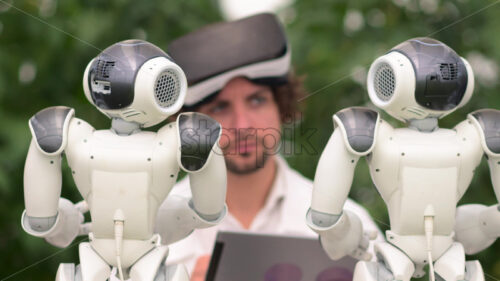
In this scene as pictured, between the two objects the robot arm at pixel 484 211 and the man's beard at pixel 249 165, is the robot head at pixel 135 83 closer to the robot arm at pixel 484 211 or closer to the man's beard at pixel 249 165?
the robot arm at pixel 484 211

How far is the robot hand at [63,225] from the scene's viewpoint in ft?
2.89

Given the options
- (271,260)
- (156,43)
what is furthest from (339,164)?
(156,43)

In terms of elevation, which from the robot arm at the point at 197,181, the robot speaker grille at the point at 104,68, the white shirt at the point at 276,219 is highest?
the robot speaker grille at the point at 104,68

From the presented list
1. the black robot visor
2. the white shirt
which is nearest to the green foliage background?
the white shirt

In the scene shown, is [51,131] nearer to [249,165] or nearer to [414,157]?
[414,157]

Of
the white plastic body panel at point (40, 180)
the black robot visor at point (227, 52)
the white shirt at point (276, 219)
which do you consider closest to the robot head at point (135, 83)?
the white plastic body panel at point (40, 180)

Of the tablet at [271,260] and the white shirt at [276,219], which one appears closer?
the tablet at [271,260]

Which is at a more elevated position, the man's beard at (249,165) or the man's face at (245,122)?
the man's face at (245,122)

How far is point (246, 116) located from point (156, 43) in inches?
14.7


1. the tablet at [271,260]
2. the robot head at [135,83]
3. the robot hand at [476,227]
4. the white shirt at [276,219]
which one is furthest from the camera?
the white shirt at [276,219]

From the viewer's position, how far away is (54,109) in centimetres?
86

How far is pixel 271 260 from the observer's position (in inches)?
44.9

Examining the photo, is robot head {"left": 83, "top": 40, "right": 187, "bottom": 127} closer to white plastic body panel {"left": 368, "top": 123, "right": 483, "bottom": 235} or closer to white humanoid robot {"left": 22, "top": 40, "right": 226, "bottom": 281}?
white humanoid robot {"left": 22, "top": 40, "right": 226, "bottom": 281}

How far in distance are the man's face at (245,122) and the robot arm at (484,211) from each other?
57 cm
